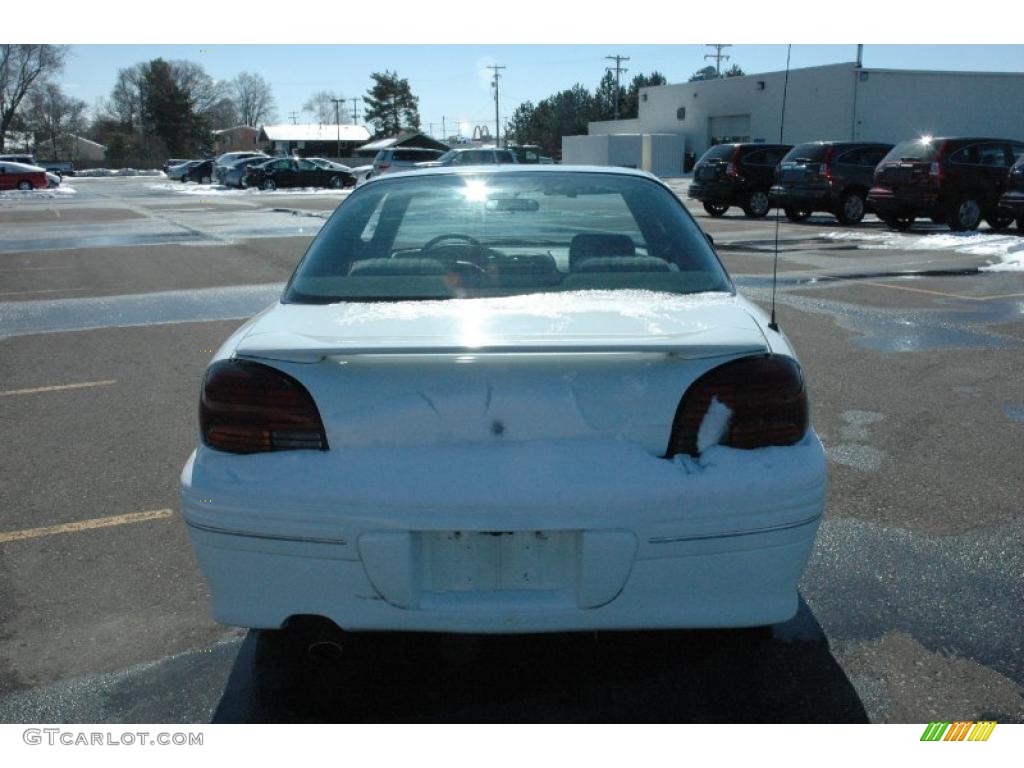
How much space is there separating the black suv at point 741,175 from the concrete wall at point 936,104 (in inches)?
756

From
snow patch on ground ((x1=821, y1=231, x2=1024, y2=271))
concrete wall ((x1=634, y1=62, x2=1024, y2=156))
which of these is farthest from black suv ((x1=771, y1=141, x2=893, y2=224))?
concrete wall ((x1=634, y1=62, x2=1024, y2=156))

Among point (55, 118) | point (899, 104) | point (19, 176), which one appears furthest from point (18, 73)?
point (899, 104)

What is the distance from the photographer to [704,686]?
110 inches

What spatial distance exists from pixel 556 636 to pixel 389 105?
108 meters

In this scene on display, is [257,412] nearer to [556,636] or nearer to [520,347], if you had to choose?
[520,347]

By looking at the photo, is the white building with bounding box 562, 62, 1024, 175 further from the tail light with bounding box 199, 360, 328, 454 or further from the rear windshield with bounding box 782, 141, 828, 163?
the tail light with bounding box 199, 360, 328, 454

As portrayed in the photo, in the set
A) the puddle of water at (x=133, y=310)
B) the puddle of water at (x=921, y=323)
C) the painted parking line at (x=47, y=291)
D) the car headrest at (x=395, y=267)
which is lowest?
the painted parking line at (x=47, y=291)

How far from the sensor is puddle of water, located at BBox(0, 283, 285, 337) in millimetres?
8914

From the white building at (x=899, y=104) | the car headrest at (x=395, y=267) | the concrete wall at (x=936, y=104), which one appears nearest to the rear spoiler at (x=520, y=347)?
the car headrest at (x=395, y=267)

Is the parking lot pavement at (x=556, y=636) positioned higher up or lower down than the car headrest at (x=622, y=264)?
lower down

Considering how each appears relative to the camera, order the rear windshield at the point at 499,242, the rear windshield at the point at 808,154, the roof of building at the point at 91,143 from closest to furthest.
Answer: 1. the rear windshield at the point at 499,242
2. the rear windshield at the point at 808,154
3. the roof of building at the point at 91,143

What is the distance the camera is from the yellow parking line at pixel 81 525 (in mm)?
3938

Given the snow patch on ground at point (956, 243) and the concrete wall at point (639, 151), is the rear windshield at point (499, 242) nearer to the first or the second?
the snow patch on ground at point (956, 243)

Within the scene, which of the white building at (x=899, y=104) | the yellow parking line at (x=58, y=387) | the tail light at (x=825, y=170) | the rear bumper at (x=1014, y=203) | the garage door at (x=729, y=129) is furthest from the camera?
the garage door at (x=729, y=129)
